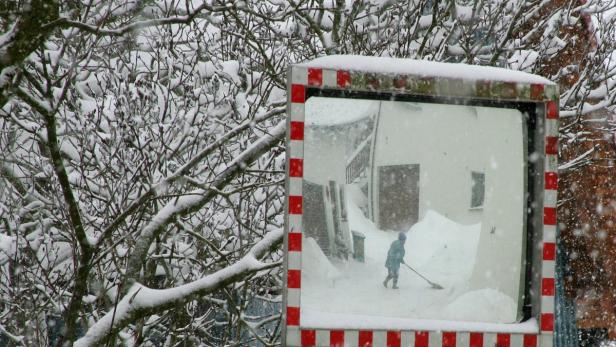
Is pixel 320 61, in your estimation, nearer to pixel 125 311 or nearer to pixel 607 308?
pixel 125 311

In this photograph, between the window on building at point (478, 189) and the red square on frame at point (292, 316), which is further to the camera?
the window on building at point (478, 189)

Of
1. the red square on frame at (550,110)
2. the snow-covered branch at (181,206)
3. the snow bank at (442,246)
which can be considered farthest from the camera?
the snow-covered branch at (181,206)

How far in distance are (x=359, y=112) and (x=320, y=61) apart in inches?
11.3

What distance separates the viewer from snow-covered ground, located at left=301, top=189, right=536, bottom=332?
10.2 feet

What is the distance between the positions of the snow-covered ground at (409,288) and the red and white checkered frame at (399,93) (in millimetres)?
46

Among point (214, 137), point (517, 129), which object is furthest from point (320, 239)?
point (214, 137)

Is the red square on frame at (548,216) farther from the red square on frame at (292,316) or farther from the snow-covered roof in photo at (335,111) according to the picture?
the red square on frame at (292,316)

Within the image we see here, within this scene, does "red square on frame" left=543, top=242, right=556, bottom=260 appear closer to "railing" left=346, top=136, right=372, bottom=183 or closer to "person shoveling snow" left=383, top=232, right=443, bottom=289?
"person shoveling snow" left=383, top=232, right=443, bottom=289

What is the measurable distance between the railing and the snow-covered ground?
0.41 feet

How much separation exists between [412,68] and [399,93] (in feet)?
0.41

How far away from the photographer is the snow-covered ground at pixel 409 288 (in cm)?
310

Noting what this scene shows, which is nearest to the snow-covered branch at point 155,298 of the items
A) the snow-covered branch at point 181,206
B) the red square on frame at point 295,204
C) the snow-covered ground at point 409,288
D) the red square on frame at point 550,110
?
the snow-covered branch at point 181,206

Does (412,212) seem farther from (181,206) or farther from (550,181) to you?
(181,206)

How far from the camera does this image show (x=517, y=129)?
338 centimetres
